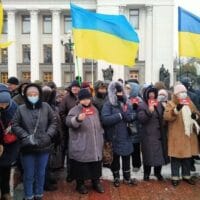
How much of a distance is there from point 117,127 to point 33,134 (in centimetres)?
169

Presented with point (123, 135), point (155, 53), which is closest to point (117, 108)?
point (123, 135)

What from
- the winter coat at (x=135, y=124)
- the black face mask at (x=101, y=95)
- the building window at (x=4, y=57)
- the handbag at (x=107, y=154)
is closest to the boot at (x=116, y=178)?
the handbag at (x=107, y=154)

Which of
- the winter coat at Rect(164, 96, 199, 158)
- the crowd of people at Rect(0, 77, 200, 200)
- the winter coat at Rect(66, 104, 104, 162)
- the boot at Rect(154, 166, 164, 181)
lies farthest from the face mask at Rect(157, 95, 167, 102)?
the winter coat at Rect(66, 104, 104, 162)

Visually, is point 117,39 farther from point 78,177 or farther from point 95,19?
point 78,177

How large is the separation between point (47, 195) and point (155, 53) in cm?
4613

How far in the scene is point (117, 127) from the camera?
7566mm

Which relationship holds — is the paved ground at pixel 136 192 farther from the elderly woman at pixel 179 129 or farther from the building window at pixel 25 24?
the building window at pixel 25 24

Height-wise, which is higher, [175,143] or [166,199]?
[175,143]

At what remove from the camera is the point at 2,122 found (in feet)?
20.7

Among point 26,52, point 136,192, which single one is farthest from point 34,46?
point 136,192

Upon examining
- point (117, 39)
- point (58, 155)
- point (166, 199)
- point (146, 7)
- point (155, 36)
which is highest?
point (146, 7)

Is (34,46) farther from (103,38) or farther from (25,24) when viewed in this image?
(103,38)

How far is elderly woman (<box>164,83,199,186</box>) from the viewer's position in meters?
7.59

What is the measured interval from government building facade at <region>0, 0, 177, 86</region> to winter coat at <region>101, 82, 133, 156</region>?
142 ft
